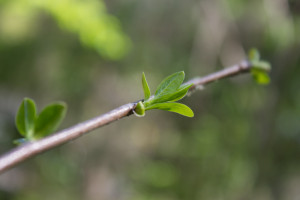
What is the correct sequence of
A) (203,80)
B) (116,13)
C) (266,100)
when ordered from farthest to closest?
(116,13) → (266,100) → (203,80)

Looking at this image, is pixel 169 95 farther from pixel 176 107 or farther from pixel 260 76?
pixel 260 76

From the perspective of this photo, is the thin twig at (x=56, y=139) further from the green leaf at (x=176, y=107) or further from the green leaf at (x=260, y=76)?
the green leaf at (x=260, y=76)

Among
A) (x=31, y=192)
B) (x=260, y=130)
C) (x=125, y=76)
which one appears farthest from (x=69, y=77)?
(x=260, y=130)

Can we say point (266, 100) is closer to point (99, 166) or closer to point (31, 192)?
point (99, 166)

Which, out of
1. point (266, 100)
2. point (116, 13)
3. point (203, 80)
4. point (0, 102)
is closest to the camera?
point (203, 80)

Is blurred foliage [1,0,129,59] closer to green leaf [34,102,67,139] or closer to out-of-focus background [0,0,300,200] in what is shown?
green leaf [34,102,67,139]

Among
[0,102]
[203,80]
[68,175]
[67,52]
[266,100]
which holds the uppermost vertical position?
[67,52]

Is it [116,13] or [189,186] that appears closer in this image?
[116,13]

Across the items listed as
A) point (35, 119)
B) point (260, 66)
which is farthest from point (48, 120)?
point (260, 66)
